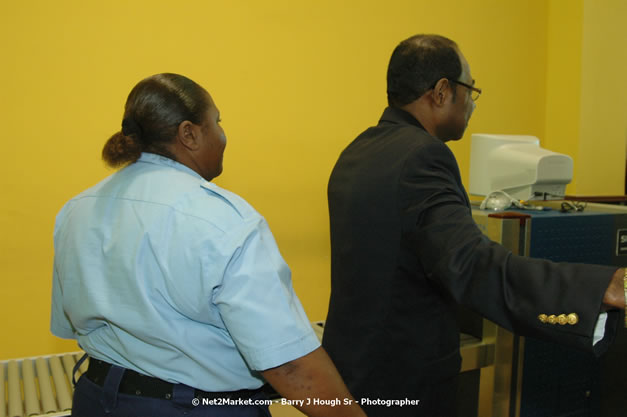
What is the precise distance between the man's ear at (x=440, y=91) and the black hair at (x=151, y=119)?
56 cm

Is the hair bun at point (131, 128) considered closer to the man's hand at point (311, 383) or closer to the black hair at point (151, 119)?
the black hair at point (151, 119)

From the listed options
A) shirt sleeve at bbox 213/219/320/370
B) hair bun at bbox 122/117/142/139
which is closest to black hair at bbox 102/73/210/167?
hair bun at bbox 122/117/142/139

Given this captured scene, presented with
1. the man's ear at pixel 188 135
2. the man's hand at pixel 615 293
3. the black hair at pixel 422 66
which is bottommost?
the man's hand at pixel 615 293

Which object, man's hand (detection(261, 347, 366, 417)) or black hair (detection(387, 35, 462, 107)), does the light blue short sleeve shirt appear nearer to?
man's hand (detection(261, 347, 366, 417))

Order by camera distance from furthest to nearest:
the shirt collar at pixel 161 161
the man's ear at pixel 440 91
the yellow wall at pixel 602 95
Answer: the yellow wall at pixel 602 95 < the man's ear at pixel 440 91 < the shirt collar at pixel 161 161

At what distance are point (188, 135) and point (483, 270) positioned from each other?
575 millimetres

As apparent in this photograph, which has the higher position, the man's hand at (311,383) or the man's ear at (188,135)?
the man's ear at (188,135)

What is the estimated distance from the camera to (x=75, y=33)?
1.98m

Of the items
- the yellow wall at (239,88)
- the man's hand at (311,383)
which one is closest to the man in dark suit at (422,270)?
the man's hand at (311,383)

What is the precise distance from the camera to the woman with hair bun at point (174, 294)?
2.55ft

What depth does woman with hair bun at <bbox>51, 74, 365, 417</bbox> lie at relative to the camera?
0.78 metres

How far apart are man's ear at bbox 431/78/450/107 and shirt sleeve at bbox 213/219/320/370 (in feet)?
1.99

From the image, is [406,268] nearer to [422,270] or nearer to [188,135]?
[422,270]

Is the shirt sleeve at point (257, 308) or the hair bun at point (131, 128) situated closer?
the shirt sleeve at point (257, 308)
